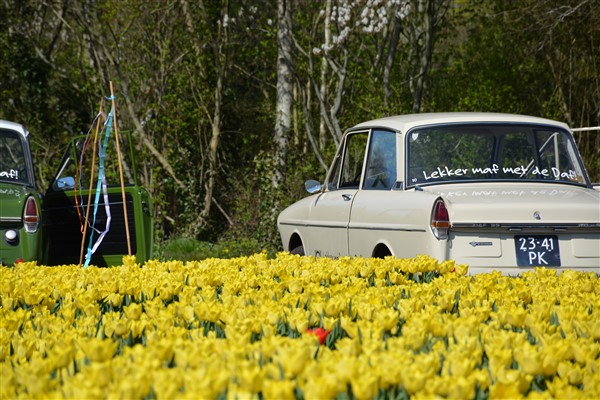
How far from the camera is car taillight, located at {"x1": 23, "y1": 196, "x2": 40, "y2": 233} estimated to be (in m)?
11.1

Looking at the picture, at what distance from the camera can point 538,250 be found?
24.6 feet

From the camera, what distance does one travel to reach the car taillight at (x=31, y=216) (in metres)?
11.1

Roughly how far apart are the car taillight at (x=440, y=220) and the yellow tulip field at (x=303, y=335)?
1014 millimetres

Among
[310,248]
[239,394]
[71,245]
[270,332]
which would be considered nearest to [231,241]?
[71,245]

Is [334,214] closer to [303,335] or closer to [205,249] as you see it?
[303,335]

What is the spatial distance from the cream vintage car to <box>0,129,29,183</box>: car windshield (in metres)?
3.93

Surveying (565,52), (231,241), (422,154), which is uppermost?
(565,52)

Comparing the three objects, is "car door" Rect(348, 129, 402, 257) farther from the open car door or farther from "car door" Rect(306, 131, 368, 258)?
the open car door

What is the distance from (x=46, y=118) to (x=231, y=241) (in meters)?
5.19

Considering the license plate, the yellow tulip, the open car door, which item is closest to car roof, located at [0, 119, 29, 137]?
the open car door

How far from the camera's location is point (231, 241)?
1842 centimetres

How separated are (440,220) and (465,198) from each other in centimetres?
31

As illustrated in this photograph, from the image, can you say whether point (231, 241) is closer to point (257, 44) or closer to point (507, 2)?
point (257, 44)

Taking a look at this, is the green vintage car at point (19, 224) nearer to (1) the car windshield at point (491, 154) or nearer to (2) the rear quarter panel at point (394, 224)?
(2) the rear quarter panel at point (394, 224)
